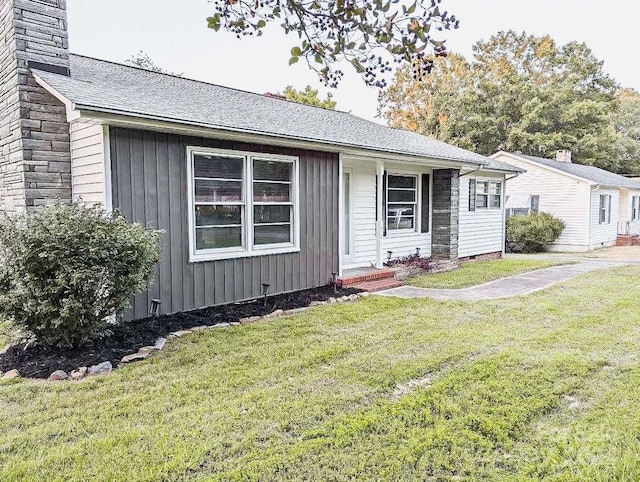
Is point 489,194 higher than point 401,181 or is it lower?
lower

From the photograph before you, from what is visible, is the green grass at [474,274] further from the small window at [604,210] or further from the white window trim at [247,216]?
the small window at [604,210]

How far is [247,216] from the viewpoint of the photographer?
22.6 feet

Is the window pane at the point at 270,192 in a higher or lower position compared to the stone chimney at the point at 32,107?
lower

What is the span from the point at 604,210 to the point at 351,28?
19760 mm

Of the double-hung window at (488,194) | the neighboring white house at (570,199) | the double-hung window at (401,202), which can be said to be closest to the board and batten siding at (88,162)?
the double-hung window at (401,202)

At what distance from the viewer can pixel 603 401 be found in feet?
11.1

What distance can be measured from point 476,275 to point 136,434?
825 cm

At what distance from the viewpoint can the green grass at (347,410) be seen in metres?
2.56

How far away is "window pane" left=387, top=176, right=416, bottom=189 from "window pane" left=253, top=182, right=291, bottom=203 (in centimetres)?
362

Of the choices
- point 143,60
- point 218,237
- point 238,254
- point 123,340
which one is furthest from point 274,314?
point 143,60

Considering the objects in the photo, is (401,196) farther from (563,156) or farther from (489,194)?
(563,156)

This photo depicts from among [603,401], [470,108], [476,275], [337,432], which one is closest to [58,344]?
[337,432]

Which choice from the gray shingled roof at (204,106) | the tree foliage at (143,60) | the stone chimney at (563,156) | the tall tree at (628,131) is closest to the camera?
the gray shingled roof at (204,106)

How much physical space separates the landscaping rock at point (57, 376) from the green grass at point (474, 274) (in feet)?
20.4
